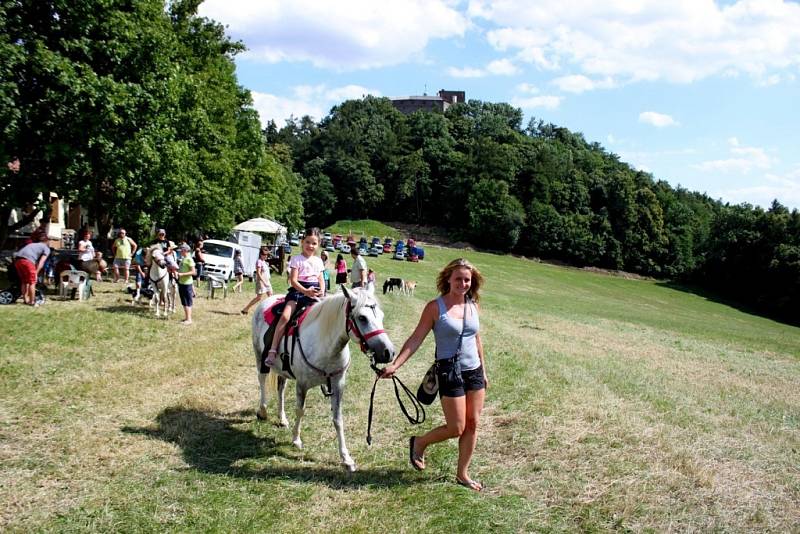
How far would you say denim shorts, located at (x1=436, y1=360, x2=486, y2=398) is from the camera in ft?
18.3

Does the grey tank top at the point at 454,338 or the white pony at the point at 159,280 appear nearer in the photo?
the grey tank top at the point at 454,338

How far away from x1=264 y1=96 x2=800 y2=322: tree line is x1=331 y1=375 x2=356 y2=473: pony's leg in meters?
63.8

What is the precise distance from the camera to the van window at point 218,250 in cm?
2744

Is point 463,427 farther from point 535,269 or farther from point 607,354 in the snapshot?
point 535,269

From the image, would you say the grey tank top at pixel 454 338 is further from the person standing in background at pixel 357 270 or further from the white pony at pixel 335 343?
the person standing in background at pixel 357 270

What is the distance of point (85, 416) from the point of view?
25.4ft

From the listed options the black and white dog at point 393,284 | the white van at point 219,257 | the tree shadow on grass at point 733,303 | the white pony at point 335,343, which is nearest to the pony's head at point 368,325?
the white pony at point 335,343

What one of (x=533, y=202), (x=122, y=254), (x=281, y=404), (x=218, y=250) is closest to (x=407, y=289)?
(x=218, y=250)

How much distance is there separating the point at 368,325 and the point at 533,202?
95921 mm

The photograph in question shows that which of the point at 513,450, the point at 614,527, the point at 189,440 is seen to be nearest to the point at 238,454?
the point at 189,440

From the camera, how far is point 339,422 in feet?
21.1

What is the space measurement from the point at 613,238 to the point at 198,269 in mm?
77225

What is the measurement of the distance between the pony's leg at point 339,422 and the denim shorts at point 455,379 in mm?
1423

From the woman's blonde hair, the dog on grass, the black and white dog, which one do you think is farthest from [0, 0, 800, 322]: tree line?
the woman's blonde hair
